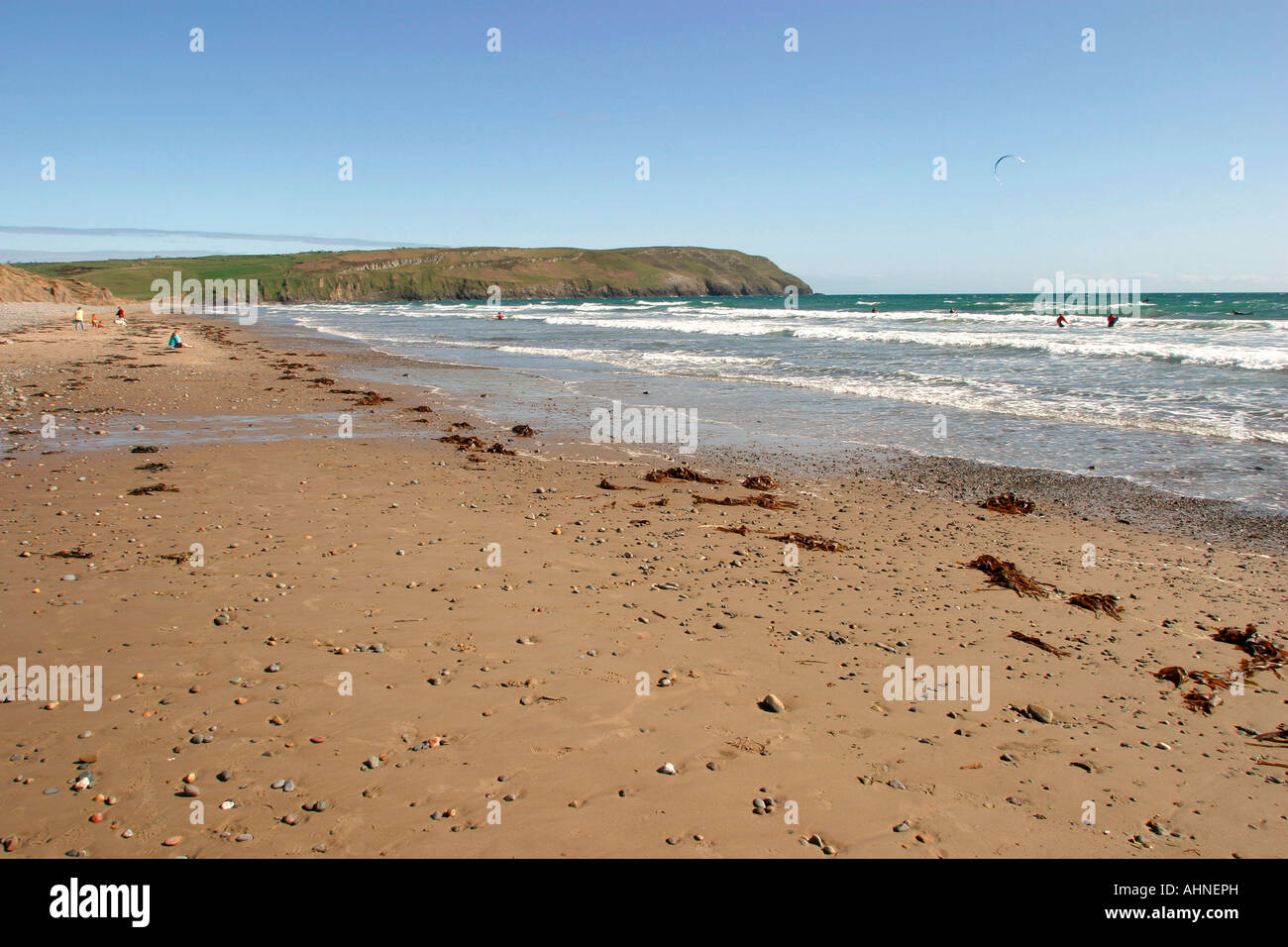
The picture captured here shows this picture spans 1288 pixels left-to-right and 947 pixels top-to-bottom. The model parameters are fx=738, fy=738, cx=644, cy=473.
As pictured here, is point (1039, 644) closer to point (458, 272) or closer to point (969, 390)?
point (969, 390)

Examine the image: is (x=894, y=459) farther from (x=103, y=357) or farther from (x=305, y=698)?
(x=103, y=357)

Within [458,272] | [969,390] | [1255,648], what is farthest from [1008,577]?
[458,272]

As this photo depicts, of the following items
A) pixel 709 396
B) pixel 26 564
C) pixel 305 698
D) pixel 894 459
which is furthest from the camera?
pixel 709 396

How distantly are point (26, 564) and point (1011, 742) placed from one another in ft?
26.3

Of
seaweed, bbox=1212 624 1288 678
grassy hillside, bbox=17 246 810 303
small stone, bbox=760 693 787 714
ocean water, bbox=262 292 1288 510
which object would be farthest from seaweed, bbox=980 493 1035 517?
grassy hillside, bbox=17 246 810 303

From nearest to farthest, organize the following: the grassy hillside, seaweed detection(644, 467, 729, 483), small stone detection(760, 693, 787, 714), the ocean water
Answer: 1. small stone detection(760, 693, 787, 714)
2. seaweed detection(644, 467, 729, 483)
3. the ocean water
4. the grassy hillside

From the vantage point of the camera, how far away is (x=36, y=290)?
6625 cm

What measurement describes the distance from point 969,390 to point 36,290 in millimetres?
79625

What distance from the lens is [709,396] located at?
64.0 feet

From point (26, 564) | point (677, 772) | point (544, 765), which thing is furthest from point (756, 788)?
point (26, 564)

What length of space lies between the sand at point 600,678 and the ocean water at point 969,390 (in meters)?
4.00

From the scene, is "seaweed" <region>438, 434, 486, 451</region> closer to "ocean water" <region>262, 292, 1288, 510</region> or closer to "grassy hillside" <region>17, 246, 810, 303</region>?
"ocean water" <region>262, 292, 1288, 510</region>

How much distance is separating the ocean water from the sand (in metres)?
4.00

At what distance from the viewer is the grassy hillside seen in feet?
429
